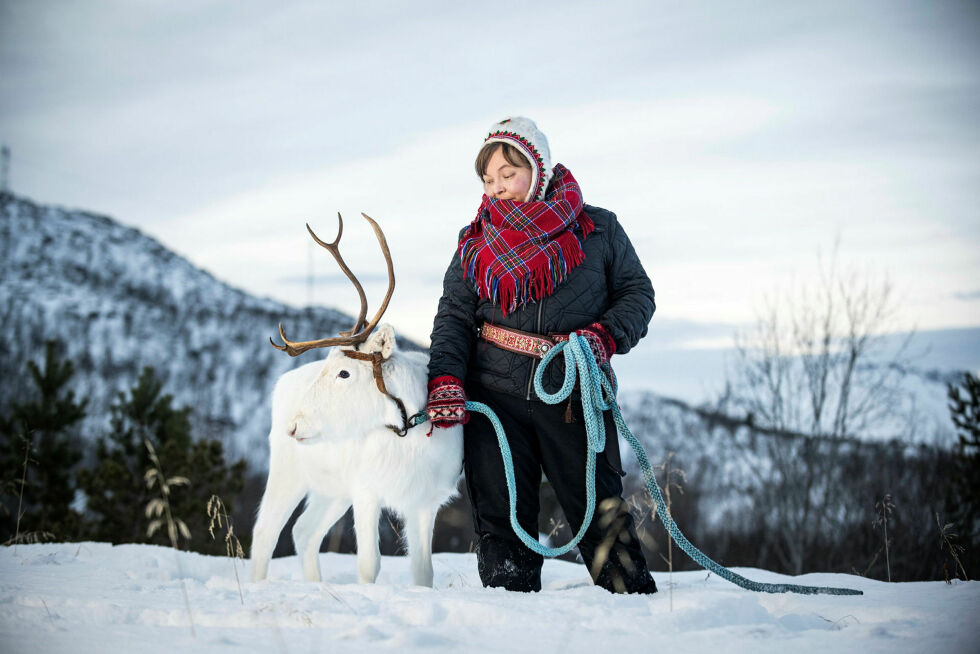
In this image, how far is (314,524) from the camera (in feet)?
15.7

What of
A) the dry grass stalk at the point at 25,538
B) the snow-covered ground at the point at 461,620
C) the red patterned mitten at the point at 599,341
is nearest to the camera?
the snow-covered ground at the point at 461,620

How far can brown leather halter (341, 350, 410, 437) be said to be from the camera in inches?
152

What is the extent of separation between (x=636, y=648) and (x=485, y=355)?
1.78m

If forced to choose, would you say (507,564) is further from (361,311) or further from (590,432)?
(361,311)

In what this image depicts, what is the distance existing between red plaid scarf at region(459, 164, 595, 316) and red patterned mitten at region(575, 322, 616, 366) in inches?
11.1

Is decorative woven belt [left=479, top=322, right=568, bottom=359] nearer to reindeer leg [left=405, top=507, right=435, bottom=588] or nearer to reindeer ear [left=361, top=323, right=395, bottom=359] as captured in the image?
reindeer ear [left=361, top=323, right=395, bottom=359]

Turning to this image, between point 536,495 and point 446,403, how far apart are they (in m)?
0.73

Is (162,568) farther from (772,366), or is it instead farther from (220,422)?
(220,422)

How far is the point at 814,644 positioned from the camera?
2438 mm

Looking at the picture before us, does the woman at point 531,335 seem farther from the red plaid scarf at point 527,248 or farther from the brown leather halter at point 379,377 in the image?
the brown leather halter at point 379,377

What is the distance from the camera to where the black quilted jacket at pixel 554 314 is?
146 inches

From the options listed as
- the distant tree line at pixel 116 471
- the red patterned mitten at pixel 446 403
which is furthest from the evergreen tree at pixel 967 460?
the red patterned mitten at pixel 446 403

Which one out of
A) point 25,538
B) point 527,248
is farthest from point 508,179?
point 25,538

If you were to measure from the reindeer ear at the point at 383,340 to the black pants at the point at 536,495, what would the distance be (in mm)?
552
